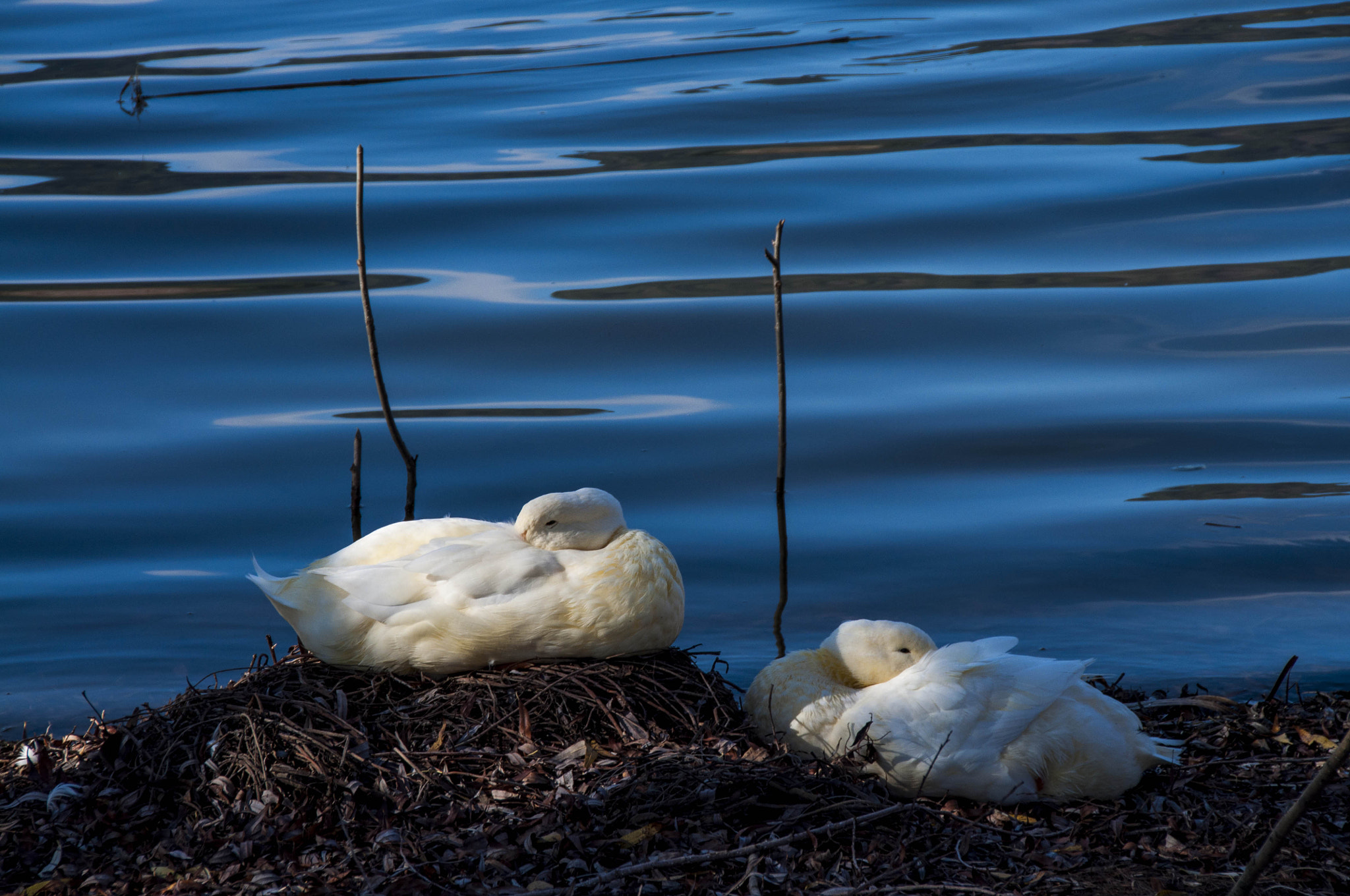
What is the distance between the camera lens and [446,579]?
4848 millimetres

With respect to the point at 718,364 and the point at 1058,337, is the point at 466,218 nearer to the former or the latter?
the point at 718,364

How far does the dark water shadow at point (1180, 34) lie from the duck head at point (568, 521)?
17.1 meters

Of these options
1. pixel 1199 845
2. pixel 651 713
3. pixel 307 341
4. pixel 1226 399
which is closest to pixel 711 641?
pixel 651 713

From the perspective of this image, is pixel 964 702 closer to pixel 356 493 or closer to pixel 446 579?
pixel 446 579

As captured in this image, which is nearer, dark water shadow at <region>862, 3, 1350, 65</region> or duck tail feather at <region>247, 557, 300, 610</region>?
duck tail feather at <region>247, 557, 300, 610</region>

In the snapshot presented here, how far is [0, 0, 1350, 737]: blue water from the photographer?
739cm

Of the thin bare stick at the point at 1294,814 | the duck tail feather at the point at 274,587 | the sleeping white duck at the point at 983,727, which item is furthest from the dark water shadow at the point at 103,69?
the thin bare stick at the point at 1294,814

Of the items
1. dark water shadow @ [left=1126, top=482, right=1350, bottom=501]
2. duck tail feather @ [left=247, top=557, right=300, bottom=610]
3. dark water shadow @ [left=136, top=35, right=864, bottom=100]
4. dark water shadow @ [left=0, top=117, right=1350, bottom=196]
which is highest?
dark water shadow @ [left=136, top=35, right=864, bottom=100]

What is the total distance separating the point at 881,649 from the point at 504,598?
→ 53.4 inches

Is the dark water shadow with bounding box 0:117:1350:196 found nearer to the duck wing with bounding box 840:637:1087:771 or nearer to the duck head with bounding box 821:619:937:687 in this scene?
the duck head with bounding box 821:619:937:687

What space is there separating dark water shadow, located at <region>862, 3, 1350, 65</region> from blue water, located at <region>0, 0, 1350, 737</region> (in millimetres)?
107

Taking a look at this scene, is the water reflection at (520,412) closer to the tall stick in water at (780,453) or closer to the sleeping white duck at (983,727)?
the tall stick in water at (780,453)

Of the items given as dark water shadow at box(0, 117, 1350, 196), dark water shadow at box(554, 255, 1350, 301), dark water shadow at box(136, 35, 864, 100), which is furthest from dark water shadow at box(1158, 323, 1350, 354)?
dark water shadow at box(136, 35, 864, 100)

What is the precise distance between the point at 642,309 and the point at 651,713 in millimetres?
7444
